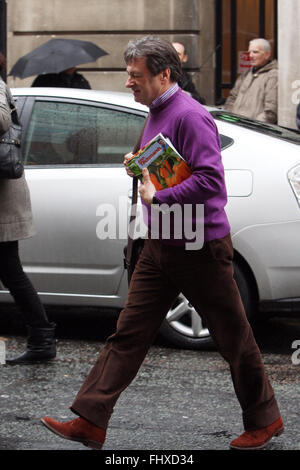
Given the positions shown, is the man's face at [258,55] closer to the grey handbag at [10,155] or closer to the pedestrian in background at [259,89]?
the pedestrian in background at [259,89]

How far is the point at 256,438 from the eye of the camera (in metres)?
4.49

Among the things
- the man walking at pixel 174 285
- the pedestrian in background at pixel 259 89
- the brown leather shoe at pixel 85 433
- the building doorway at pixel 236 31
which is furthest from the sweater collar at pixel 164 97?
the building doorway at pixel 236 31

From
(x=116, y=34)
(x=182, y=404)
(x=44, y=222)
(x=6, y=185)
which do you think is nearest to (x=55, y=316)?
(x=44, y=222)

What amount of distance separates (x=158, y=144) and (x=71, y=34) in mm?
8730

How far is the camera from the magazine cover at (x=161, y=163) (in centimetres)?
427

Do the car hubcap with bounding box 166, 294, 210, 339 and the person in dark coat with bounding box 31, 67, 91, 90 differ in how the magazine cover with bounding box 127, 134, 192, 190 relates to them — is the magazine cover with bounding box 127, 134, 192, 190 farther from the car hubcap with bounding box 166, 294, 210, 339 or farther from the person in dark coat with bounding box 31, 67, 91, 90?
the person in dark coat with bounding box 31, 67, 91, 90

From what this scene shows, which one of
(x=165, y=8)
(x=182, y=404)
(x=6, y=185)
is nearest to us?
(x=182, y=404)

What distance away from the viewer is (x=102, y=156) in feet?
21.9

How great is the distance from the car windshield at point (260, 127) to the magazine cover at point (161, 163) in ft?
7.84

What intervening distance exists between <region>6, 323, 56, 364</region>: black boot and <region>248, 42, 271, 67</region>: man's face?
478cm

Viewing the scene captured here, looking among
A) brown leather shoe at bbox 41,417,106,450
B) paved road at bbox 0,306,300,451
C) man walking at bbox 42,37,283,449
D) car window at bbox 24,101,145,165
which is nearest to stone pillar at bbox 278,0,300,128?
paved road at bbox 0,306,300,451

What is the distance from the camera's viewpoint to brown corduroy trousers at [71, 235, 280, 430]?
4.43m

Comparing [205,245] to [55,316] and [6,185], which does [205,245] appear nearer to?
[6,185]

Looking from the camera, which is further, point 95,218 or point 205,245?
point 95,218
